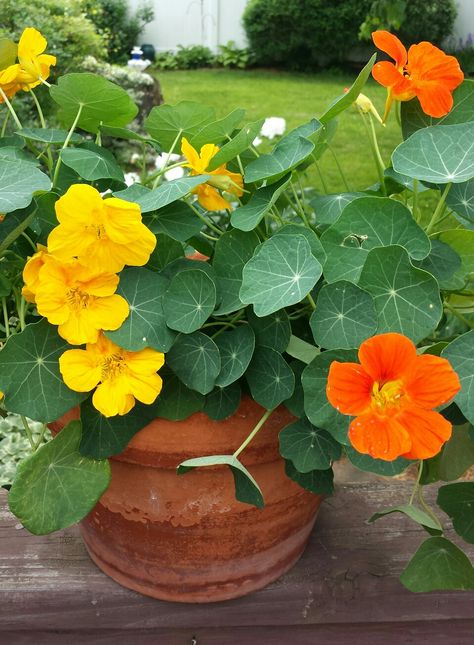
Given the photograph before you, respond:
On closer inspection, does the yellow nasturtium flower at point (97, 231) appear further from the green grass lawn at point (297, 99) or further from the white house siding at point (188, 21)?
the white house siding at point (188, 21)

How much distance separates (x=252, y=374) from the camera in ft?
2.22

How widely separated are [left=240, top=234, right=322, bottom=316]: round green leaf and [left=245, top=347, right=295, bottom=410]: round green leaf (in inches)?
2.9

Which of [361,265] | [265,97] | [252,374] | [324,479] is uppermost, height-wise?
[361,265]

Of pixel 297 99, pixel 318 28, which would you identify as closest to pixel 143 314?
pixel 297 99

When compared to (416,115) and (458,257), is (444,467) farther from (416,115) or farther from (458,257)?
(416,115)

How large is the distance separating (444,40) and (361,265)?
987cm

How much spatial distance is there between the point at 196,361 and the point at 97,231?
0.15 meters

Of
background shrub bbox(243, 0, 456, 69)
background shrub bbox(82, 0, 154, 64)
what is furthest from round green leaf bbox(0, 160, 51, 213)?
background shrub bbox(82, 0, 154, 64)

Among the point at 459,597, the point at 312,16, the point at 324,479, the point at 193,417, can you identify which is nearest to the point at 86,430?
the point at 193,417

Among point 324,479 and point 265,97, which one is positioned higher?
point 324,479

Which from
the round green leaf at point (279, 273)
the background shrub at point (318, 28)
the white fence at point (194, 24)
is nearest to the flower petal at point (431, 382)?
the round green leaf at point (279, 273)

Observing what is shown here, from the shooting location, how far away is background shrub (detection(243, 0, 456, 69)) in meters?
9.08

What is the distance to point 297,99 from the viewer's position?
274 inches

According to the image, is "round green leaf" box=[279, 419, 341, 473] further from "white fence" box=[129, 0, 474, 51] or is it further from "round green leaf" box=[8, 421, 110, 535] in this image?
"white fence" box=[129, 0, 474, 51]
